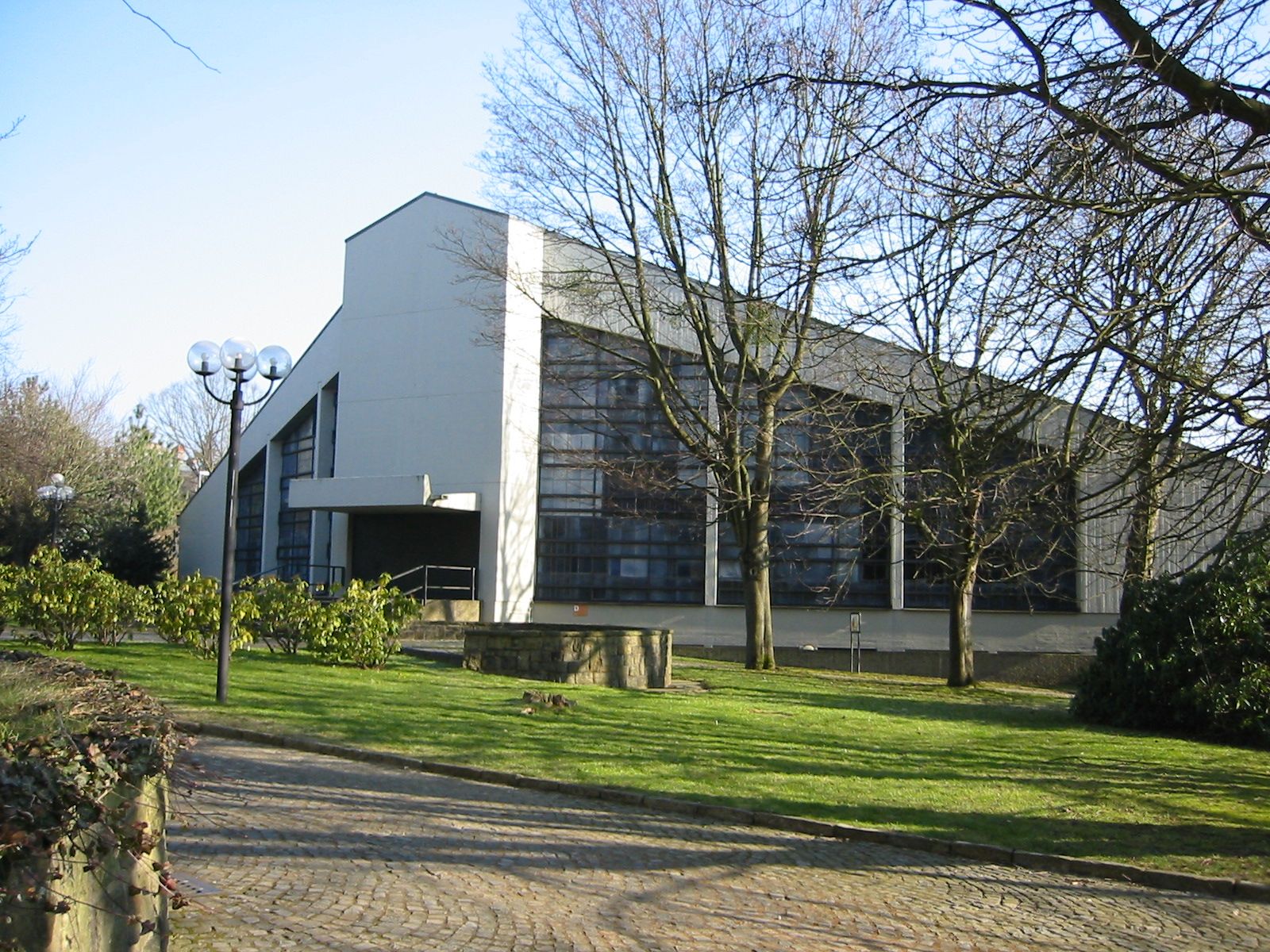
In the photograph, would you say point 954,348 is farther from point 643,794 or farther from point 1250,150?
point 643,794

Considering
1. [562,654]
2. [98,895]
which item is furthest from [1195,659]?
[98,895]

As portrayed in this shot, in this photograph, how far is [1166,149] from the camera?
8.75 metres

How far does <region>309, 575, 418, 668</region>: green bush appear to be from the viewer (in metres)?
18.9

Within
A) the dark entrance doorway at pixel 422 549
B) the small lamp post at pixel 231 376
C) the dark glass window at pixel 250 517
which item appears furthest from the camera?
the dark glass window at pixel 250 517

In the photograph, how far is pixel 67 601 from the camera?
18.8m

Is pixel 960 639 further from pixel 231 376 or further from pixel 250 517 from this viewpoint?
pixel 250 517

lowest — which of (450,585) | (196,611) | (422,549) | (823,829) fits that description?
(823,829)

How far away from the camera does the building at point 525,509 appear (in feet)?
104

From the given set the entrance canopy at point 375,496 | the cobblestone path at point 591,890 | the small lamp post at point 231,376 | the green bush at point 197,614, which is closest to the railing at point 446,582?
the entrance canopy at point 375,496

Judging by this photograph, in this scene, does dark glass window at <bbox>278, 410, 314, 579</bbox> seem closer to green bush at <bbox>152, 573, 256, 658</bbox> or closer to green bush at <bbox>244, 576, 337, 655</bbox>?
green bush at <bbox>244, 576, 337, 655</bbox>

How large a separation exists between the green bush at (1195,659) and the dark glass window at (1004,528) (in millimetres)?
1320

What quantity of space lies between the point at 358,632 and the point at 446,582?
13.8 metres

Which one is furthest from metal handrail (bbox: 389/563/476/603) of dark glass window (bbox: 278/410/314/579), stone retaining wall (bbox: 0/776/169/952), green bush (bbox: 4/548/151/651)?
stone retaining wall (bbox: 0/776/169/952)

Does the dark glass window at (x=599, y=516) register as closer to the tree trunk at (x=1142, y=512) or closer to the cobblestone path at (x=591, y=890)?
the tree trunk at (x=1142, y=512)
